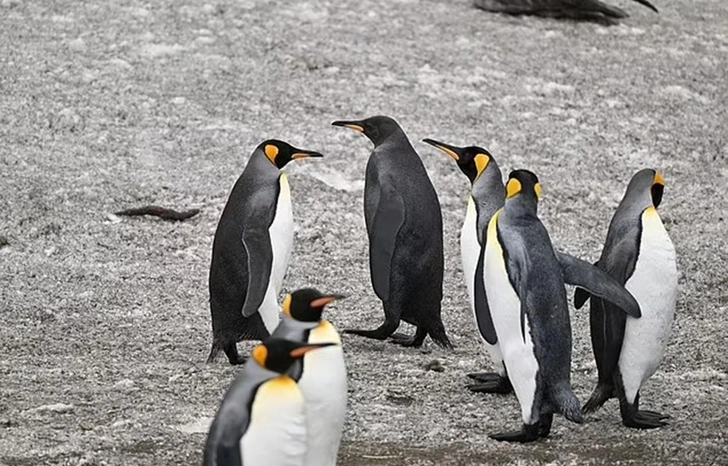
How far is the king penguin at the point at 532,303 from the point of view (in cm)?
412

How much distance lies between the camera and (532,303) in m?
4.16

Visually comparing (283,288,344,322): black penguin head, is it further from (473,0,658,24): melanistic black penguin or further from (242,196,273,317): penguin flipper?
(473,0,658,24): melanistic black penguin

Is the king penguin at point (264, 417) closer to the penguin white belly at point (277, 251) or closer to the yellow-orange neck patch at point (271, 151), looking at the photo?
the penguin white belly at point (277, 251)

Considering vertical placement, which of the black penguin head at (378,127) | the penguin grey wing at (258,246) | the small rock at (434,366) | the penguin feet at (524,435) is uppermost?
the black penguin head at (378,127)

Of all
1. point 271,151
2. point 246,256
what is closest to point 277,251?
point 246,256

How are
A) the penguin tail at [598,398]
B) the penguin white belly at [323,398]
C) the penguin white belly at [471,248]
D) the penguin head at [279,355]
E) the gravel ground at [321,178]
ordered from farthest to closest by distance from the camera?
the penguin white belly at [471,248] → the penguin tail at [598,398] → the gravel ground at [321,178] → the penguin white belly at [323,398] → the penguin head at [279,355]

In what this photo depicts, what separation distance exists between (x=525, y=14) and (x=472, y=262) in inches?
222

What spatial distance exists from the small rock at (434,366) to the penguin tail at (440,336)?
33 cm

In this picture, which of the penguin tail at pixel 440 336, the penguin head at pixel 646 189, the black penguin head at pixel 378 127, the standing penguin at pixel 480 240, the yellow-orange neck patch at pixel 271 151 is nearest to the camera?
the penguin head at pixel 646 189

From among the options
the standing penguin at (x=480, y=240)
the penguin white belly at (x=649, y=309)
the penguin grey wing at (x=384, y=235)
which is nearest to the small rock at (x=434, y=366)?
the standing penguin at (x=480, y=240)

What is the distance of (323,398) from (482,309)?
128 centimetres

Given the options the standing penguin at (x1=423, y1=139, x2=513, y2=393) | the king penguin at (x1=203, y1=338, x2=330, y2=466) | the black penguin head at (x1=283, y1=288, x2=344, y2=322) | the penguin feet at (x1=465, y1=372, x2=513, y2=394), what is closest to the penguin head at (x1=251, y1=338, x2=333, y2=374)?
the king penguin at (x1=203, y1=338, x2=330, y2=466)

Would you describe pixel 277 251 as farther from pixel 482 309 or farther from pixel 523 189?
pixel 523 189

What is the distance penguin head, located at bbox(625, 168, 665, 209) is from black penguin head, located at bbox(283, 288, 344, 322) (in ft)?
4.77
